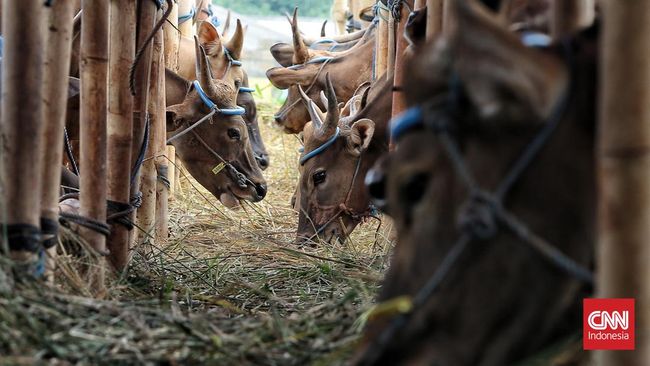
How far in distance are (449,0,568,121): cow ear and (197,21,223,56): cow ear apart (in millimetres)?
8005

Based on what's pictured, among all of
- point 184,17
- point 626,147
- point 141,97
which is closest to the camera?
point 626,147

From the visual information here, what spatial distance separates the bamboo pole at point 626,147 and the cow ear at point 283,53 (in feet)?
32.6

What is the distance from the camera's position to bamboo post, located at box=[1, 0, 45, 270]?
307 cm

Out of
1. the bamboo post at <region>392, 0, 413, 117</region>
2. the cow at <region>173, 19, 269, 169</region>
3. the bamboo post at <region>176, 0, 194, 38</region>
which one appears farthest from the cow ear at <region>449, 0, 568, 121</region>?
the bamboo post at <region>176, 0, 194, 38</region>

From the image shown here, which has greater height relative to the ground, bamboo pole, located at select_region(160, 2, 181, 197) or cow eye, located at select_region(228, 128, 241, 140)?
bamboo pole, located at select_region(160, 2, 181, 197)

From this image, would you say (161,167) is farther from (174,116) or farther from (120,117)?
(120,117)

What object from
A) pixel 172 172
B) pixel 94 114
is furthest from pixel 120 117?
pixel 172 172

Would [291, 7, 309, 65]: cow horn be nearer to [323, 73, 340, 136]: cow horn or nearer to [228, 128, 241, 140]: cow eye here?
[228, 128, 241, 140]: cow eye

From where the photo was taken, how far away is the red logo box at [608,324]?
220 cm

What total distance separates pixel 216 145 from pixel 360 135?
1.42 metres

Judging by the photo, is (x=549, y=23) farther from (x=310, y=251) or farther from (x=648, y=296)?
(x=310, y=251)

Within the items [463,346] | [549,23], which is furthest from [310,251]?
[463,346]

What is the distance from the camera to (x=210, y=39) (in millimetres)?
10156

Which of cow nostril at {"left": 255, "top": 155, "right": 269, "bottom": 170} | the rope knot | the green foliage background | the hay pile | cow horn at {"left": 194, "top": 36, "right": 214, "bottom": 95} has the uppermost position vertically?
the green foliage background
